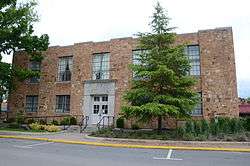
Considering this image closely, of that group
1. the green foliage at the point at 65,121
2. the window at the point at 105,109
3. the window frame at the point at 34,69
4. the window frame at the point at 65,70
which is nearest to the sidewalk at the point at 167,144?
the green foliage at the point at 65,121

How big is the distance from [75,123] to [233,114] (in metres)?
12.1

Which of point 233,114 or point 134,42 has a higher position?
point 134,42

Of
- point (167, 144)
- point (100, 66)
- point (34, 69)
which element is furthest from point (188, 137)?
point (34, 69)

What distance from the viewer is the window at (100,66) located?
2530 cm

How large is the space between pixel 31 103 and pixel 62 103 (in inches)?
133

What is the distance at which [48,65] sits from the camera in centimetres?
2777

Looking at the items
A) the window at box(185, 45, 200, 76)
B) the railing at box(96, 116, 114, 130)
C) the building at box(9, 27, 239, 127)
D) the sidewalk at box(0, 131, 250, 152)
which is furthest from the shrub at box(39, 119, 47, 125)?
the window at box(185, 45, 200, 76)

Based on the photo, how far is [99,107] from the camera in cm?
2503

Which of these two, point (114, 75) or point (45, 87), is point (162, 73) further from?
point (45, 87)

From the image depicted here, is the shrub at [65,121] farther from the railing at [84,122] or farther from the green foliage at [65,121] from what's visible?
the railing at [84,122]

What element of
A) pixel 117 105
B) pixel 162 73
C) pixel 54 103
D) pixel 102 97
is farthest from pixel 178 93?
pixel 54 103

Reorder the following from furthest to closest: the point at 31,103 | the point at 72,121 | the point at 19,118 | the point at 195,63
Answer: the point at 31,103, the point at 19,118, the point at 72,121, the point at 195,63

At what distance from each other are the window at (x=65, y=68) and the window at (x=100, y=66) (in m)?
2.48

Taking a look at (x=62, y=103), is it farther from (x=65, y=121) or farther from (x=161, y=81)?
(x=161, y=81)
